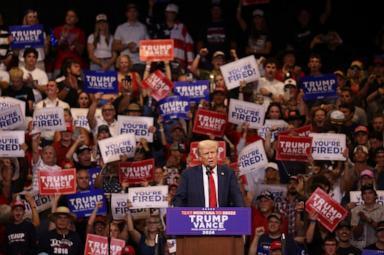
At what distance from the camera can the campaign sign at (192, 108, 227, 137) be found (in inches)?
655

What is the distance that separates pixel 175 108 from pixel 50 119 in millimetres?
1744

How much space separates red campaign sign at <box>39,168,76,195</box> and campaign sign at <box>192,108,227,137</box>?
1.97 meters

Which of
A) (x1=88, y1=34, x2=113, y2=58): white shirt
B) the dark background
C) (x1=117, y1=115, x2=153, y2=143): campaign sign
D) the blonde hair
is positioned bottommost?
(x1=117, y1=115, x2=153, y2=143): campaign sign

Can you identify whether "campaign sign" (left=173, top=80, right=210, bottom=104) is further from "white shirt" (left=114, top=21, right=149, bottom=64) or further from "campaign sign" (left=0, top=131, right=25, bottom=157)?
"campaign sign" (left=0, top=131, right=25, bottom=157)

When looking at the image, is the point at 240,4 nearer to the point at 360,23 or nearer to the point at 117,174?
the point at 360,23

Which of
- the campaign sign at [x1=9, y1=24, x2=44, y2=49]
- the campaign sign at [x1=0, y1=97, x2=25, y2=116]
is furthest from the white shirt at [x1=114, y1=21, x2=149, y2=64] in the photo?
the campaign sign at [x1=0, y1=97, x2=25, y2=116]

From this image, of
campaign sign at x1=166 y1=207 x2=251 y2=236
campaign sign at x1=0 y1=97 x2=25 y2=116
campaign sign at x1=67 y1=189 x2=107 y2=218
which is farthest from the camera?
campaign sign at x1=0 y1=97 x2=25 y2=116

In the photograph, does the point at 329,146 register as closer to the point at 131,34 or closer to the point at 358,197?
the point at 358,197

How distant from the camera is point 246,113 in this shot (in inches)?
659

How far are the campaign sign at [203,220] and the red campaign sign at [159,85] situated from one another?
240 inches

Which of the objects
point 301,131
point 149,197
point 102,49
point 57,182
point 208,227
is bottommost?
point 208,227

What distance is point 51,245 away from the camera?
1475cm

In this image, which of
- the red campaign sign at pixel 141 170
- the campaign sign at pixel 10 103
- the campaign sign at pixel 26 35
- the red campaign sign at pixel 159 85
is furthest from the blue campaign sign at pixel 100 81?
the red campaign sign at pixel 141 170

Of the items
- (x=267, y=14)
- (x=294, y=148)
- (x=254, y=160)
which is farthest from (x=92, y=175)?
(x=267, y=14)
